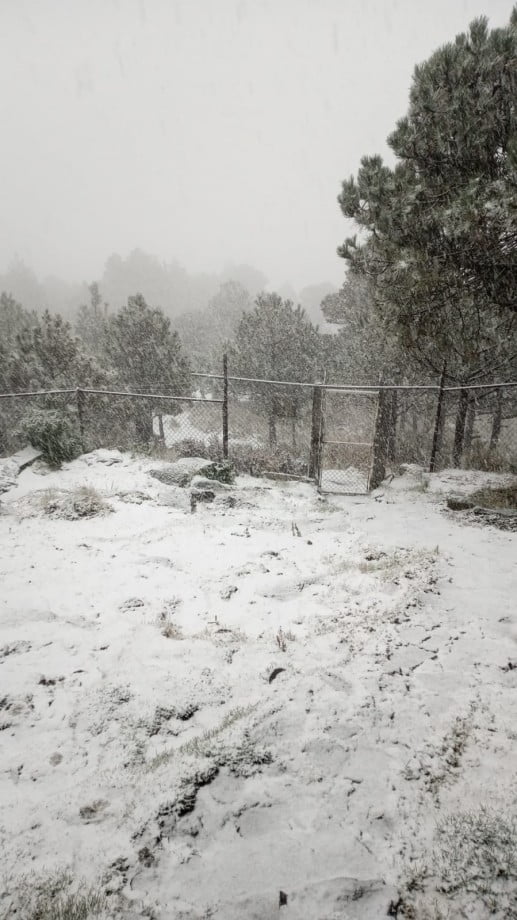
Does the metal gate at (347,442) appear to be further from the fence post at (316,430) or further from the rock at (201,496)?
the rock at (201,496)

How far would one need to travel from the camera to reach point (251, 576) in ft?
14.3

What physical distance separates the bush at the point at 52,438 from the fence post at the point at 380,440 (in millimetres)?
6371

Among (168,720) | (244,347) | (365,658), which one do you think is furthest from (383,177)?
(244,347)

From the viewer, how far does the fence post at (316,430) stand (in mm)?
7697

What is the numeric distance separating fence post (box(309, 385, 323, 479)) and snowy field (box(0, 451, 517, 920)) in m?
3.32

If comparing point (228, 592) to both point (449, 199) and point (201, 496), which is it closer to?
point (201, 496)

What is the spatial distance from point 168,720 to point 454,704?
5.80ft

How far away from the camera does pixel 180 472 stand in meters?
7.73

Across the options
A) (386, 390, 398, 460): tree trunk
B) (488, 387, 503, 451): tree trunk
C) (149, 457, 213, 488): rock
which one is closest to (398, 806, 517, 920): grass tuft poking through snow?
(149, 457, 213, 488): rock

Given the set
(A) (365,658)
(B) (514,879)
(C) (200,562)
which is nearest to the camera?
(B) (514,879)

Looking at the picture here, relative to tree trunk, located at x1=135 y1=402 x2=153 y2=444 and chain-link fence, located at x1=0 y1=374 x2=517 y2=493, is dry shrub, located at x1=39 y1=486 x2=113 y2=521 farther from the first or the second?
tree trunk, located at x1=135 y1=402 x2=153 y2=444

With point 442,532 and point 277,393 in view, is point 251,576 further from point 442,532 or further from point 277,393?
point 277,393

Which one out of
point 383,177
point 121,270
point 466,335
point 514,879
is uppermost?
point 121,270

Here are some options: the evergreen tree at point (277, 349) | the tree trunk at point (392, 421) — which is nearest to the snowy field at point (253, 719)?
the tree trunk at point (392, 421)
